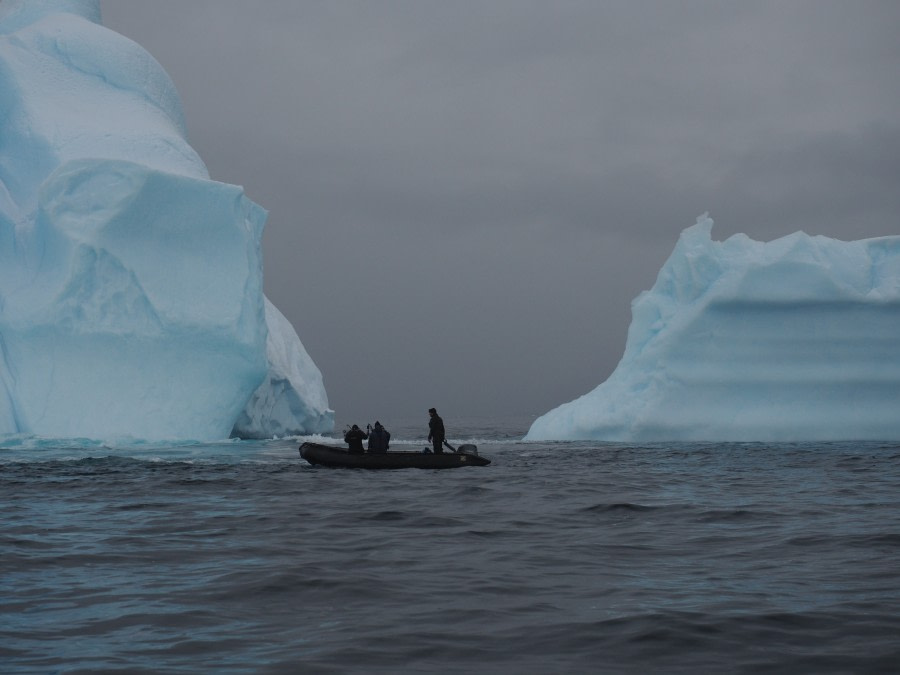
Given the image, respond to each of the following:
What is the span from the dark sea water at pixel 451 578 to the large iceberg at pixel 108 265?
1064 centimetres

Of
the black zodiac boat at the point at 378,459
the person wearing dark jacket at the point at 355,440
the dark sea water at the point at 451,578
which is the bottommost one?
the dark sea water at the point at 451,578

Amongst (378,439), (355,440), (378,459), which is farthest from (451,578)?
(355,440)

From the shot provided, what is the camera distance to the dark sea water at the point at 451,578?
205 inches

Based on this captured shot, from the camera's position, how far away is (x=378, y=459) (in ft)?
62.6

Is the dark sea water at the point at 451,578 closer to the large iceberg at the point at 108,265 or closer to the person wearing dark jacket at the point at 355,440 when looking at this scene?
the person wearing dark jacket at the point at 355,440

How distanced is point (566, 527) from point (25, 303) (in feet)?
65.1

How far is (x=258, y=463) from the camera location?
19.7 metres

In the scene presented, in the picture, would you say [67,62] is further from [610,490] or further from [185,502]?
[610,490]

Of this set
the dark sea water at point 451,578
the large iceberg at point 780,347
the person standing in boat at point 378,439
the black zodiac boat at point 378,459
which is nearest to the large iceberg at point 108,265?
the black zodiac boat at point 378,459

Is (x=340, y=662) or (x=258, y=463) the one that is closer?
(x=340, y=662)

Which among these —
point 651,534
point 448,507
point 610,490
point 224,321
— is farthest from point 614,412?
point 651,534

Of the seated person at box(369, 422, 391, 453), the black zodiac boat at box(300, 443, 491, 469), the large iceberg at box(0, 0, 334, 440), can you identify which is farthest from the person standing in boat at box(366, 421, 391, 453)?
the large iceberg at box(0, 0, 334, 440)

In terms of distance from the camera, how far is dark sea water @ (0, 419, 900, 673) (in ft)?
17.1

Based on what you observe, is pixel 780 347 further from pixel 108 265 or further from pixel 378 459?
pixel 108 265
